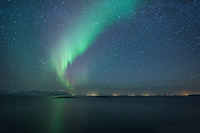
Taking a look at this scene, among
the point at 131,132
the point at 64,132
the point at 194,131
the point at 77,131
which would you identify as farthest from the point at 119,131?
the point at 194,131

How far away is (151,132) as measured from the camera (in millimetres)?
20344

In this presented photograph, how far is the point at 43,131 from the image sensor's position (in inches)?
832

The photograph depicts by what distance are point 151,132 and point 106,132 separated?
A: 6.11 m

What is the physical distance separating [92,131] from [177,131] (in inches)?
476

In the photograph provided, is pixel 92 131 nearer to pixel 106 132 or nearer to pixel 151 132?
pixel 106 132

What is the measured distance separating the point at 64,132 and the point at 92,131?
3.89 metres

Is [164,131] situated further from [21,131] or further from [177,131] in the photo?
[21,131]

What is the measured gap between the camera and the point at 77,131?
70.5 ft

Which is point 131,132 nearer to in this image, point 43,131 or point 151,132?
point 151,132

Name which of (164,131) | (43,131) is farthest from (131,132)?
(43,131)

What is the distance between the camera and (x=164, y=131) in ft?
69.4

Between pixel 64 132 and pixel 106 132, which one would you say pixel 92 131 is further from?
pixel 64 132

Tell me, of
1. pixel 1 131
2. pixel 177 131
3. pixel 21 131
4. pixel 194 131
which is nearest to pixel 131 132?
pixel 177 131

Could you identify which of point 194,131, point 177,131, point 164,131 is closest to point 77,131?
point 164,131
